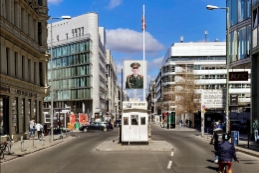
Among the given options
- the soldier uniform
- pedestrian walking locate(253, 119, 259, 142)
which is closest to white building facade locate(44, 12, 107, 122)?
the soldier uniform

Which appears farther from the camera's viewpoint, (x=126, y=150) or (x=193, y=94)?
(x=193, y=94)

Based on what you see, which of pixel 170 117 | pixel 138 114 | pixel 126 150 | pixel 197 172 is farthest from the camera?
pixel 170 117

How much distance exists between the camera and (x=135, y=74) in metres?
25.8

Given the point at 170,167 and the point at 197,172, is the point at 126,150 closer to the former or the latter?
the point at 170,167

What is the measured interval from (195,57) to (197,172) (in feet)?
306

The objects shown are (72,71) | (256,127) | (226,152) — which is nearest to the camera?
(226,152)

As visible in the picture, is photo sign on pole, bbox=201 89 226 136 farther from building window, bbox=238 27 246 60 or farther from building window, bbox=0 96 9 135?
building window, bbox=0 96 9 135

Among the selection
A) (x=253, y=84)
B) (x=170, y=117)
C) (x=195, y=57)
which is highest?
(x=195, y=57)

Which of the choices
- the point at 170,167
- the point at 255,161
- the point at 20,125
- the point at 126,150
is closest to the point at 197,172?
the point at 170,167

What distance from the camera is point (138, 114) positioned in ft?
77.8

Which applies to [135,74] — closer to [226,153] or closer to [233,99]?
Result: [233,99]

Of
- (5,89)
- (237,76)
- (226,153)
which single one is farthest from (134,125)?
(226,153)

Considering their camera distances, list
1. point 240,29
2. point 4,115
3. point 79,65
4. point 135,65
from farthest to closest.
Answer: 1. point 79,65
2. point 240,29
3. point 4,115
4. point 135,65

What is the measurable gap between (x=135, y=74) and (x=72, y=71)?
6985 cm
